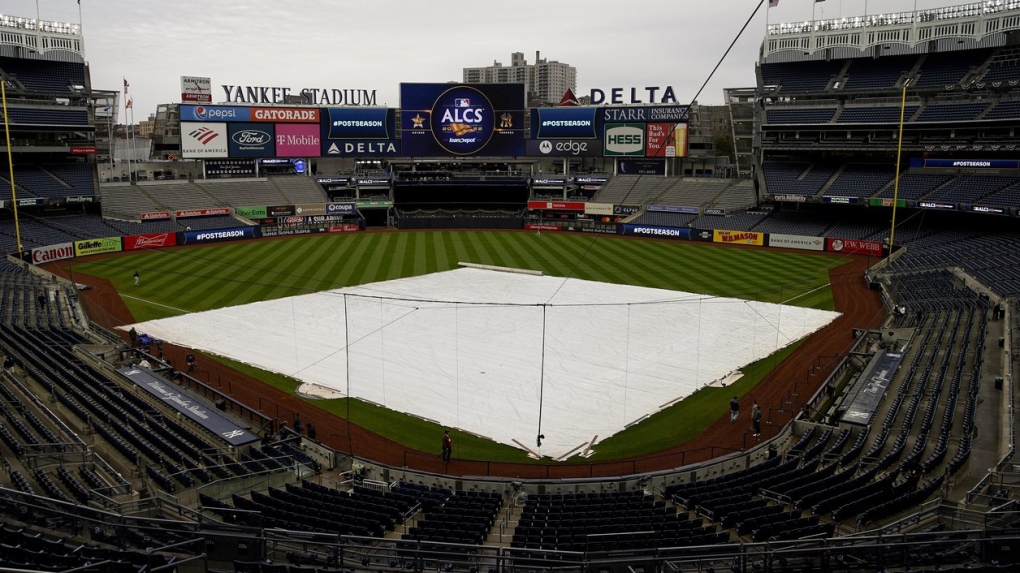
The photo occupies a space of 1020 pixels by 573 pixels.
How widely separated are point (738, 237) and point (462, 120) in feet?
106

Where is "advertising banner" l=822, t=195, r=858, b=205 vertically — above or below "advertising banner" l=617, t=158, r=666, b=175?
below

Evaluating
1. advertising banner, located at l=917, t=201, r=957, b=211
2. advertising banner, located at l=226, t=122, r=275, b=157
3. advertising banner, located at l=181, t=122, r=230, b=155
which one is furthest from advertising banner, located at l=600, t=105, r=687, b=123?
advertising banner, located at l=181, t=122, r=230, b=155

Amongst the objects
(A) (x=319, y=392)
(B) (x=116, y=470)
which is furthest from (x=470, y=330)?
(B) (x=116, y=470)

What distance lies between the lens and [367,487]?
18562mm

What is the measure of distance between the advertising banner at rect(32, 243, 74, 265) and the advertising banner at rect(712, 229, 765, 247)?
54156mm

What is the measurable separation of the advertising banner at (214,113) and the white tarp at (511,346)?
130ft

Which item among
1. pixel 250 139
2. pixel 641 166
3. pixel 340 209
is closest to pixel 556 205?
pixel 641 166

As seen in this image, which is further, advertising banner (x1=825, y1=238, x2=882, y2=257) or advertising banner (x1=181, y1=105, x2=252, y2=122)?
advertising banner (x1=181, y1=105, x2=252, y2=122)

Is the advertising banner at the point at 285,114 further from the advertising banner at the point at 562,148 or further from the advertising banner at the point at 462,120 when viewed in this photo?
the advertising banner at the point at 562,148

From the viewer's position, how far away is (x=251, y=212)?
231ft

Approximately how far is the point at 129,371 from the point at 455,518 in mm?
16742

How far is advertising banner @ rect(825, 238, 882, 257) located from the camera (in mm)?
56375

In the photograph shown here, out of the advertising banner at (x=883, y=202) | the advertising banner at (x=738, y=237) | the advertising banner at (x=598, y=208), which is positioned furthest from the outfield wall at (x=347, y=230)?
the advertising banner at (x=883, y=202)

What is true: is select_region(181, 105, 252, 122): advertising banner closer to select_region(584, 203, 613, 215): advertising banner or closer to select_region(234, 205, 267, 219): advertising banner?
select_region(234, 205, 267, 219): advertising banner
